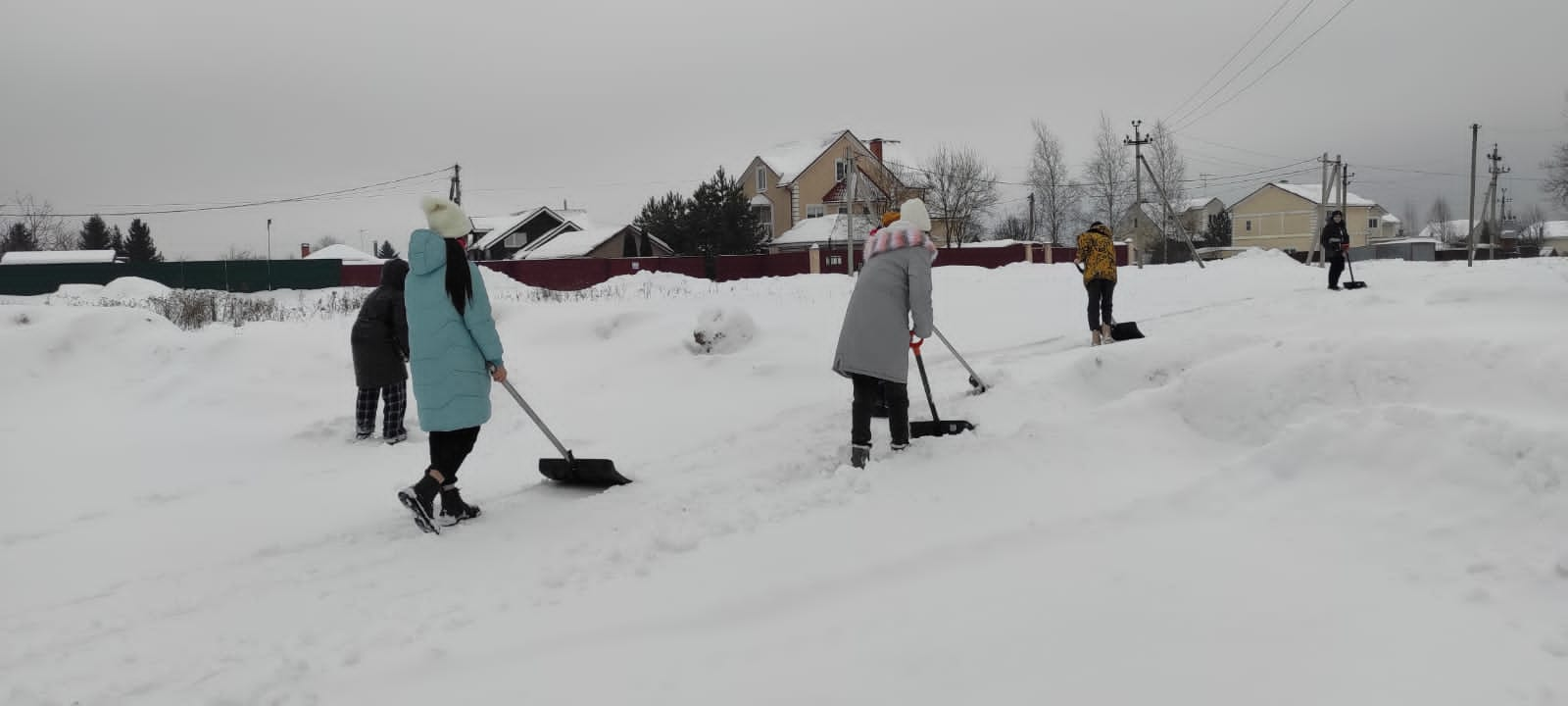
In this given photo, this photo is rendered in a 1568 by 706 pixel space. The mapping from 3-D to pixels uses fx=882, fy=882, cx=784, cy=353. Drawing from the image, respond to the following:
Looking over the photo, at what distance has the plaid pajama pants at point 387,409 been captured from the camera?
677 centimetres

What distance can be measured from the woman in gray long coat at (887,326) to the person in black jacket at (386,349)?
11.5ft

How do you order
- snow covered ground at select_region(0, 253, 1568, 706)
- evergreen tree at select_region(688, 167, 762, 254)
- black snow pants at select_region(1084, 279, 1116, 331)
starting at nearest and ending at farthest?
1. snow covered ground at select_region(0, 253, 1568, 706)
2. black snow pants at select_region(1084, 279, 1116, 331)
3. evergreen tree at select_region(688, 167, 762, 254)

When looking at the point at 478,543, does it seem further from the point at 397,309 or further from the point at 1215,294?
the point at 1215,294

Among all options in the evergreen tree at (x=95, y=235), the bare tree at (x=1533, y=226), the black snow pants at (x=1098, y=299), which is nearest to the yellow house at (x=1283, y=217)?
the bare tree at (x=1533, y=226)

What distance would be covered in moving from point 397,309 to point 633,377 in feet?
9.15

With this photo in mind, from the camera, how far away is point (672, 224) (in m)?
40.7

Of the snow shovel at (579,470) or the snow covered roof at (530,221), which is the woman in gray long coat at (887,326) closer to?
the snow shovel at (579,470)

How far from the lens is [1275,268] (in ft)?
60.0

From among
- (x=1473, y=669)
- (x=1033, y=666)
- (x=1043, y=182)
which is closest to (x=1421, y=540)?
(x=1473, y=669)

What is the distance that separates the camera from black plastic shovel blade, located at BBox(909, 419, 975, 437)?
209 inches

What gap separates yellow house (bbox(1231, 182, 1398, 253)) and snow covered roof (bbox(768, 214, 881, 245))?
1583 inches

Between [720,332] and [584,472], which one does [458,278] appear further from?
[720,332]

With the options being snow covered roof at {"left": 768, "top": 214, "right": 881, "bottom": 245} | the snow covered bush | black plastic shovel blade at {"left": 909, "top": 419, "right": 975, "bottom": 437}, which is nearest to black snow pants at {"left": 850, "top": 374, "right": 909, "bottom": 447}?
black plastic shovel blade at {"left": 909, "top": 419, "right": 975, "bottom": 437}

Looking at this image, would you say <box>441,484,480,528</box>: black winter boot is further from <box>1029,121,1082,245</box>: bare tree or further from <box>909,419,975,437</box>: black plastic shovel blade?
<box>1029,121,1082,245</box>: bare tree
